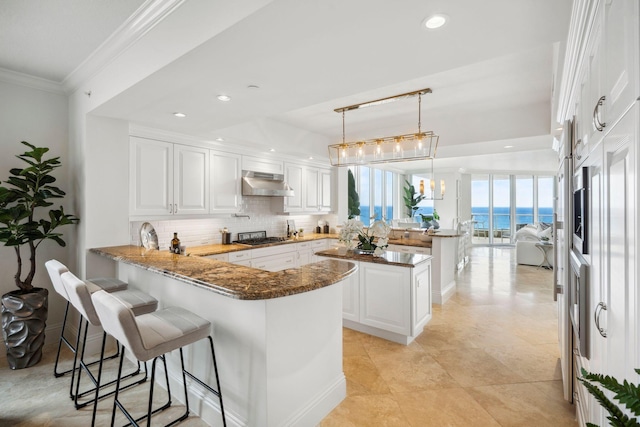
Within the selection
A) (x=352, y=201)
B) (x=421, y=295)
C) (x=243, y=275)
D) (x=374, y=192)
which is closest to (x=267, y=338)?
(x=243, y=275)

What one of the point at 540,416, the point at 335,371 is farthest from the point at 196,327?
the point at 540,416

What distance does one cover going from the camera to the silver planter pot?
2756 mm

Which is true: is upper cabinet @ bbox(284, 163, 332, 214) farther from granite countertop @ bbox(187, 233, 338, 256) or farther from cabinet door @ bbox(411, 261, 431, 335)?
cabinet door @ bbox(411, 261, 431, 335)

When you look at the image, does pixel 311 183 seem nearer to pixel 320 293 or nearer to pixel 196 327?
pixel 320 293

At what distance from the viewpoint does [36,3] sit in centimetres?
201

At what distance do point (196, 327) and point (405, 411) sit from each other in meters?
1.55

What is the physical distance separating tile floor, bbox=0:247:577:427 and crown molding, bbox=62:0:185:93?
2.63 m

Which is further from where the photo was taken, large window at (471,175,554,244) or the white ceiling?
large window at (471,175,554,244)

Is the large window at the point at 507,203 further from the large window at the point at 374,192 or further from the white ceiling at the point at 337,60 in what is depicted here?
the white ceiling at the point at 337,60

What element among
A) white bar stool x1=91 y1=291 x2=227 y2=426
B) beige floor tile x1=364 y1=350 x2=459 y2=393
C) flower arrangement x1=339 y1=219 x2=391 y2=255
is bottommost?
beige floor tile x1=364 y1=350 x2=459 y2=393

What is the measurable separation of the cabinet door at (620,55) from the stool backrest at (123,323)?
206 cm

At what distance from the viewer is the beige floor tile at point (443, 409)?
6.89ft

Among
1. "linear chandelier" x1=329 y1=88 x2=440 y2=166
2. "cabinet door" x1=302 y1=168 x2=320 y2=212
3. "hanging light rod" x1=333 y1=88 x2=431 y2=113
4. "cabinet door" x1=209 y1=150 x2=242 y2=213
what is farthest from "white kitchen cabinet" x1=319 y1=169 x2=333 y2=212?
"hanging light rod" x1=333 y1=88 x2=431 y2=113

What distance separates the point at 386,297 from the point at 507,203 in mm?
9767
